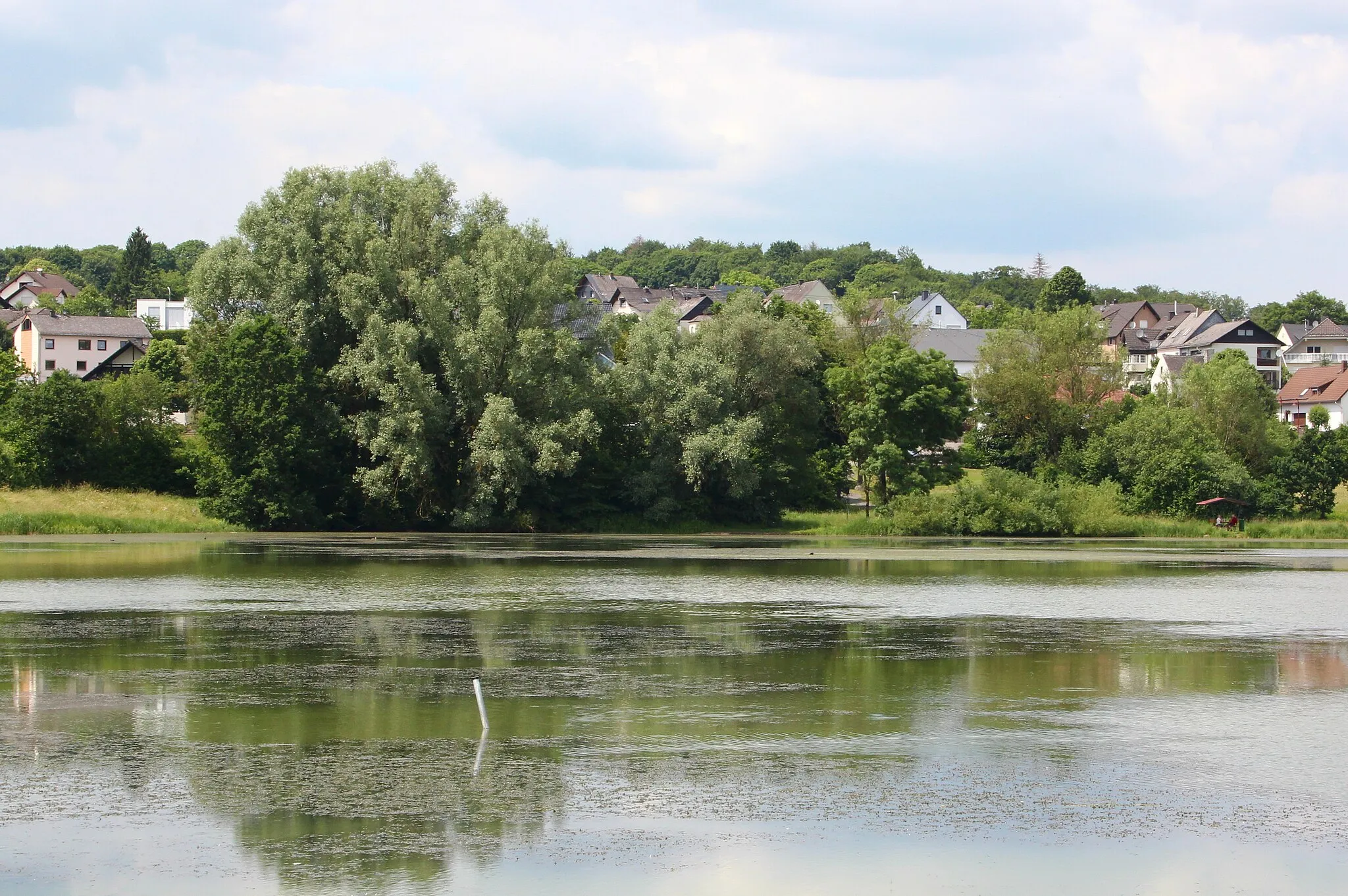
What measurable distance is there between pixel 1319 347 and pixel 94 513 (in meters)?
150

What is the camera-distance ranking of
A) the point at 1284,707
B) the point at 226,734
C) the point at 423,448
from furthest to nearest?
1. the point at 423,448
2. the point at 1284,707
3. the point at 226,734

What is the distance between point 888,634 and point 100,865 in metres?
18.0

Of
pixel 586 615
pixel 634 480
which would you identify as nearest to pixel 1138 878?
pixel 586 615

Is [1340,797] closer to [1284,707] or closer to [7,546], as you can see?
[1284,707]

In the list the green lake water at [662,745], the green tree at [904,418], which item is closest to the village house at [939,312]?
the green tree at [904,418]

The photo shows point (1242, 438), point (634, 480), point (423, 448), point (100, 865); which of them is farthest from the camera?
point (1242, 438)

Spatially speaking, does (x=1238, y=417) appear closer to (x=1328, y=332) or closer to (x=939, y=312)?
(x=939, y=312)

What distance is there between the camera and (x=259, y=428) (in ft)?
194

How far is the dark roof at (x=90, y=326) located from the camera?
430 ft

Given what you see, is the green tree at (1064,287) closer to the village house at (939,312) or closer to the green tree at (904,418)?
the village house at (939,312)

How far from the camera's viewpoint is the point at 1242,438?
75.0 metres

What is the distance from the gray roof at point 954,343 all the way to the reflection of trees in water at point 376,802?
110m

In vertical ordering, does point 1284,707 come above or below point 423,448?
below

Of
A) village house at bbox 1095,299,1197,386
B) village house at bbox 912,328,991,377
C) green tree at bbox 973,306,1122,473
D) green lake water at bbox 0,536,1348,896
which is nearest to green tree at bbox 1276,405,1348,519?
green tree at bbox 973,306,1122,473
